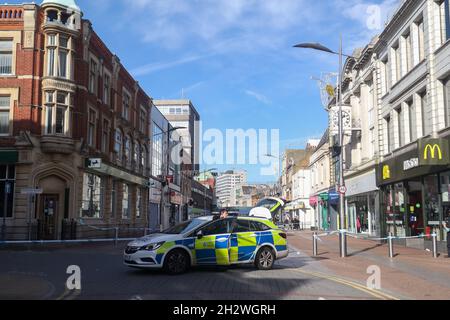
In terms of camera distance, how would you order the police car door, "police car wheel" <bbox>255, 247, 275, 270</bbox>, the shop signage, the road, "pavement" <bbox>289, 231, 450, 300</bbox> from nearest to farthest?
the road < "pavement" <bbox>289, 231, 450, 300</bbox> < the police car door < "police car wheel" <bbox>255, 247, 275, 270</bbox> < the shop signage

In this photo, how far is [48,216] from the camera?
27.6 meters

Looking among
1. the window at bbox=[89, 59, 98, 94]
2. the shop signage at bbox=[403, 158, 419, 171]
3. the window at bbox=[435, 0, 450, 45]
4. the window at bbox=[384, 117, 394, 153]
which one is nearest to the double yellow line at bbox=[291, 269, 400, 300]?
the shop signage at bbox=[403, 158, 419, 171]

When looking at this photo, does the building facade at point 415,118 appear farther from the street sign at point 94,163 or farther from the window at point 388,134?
the street sign at point 94,163

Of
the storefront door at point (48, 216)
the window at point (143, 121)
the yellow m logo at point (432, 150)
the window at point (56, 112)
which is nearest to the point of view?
the yellow m logo at point (432, 150)

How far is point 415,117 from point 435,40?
3.95 metres

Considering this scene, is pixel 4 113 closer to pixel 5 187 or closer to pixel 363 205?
pixel 5 187

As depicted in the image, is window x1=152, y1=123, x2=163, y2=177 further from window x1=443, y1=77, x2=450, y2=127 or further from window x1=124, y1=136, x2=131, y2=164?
window x1=443, y1=77, x2=450, y2=127

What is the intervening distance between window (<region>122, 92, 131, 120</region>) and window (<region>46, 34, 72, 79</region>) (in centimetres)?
1108

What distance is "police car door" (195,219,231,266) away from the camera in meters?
13.6

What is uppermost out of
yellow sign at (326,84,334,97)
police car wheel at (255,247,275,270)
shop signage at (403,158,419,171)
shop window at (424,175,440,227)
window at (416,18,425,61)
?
yellow sign at (326,84,334,97)

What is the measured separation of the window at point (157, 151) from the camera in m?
50.4

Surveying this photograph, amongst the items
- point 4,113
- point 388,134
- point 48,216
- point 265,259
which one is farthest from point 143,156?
point 265,259

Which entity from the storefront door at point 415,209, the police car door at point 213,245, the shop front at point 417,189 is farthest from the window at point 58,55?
the storefront door at point 415,209

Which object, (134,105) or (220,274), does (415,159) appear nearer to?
(220,274)
